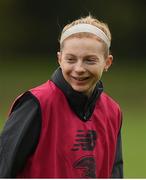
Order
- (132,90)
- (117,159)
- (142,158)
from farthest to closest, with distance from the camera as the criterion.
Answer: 1. (132,90)
2. (142,158)
3. (117,159)

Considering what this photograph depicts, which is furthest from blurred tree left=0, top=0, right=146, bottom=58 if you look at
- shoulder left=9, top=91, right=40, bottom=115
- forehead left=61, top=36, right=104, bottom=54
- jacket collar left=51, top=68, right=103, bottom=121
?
shoulder left=9, top=91, right=40, bottom=115

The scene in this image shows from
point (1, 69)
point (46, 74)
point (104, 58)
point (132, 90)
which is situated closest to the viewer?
point (104, 58)

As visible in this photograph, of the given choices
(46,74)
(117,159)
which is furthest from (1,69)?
(117,159)

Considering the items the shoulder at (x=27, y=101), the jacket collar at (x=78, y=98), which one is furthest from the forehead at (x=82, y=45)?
the shoulder at (x=27, y=101)

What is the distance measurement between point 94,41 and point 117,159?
0.75m

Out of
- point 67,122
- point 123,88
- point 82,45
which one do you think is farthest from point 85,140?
point 123,88

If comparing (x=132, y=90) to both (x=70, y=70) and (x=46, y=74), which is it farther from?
(x=70, y=70)

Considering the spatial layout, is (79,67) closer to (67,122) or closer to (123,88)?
(67,122)

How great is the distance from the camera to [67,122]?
362cm

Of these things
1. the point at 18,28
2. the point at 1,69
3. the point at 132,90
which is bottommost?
the point at 132,90

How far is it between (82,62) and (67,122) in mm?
317

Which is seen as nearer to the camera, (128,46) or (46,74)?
(46,74)

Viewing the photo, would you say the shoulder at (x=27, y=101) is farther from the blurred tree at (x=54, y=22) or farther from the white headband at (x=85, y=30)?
the blurred tree at (x=54, y=22)

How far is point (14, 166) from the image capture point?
11.3ft
